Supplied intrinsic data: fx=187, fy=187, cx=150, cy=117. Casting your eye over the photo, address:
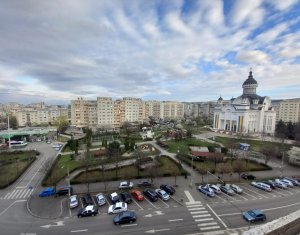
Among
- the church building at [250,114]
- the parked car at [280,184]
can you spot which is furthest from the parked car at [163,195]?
the church building at [250,114]

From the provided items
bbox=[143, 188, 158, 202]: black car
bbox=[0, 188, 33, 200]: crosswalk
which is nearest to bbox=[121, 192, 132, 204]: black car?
bbox=[143, 188, 158, 202]: black car

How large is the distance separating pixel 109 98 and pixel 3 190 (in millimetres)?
67395

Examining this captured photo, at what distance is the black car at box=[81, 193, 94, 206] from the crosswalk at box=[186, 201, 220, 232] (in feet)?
37.1

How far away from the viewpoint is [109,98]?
297 ft

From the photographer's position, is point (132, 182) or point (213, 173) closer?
point (132, 182)

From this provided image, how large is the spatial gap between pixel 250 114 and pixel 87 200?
239ft

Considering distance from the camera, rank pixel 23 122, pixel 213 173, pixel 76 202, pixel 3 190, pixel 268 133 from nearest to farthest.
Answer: pixel 76 202
pixel 3 190
pixel 213 173
pixel 268 133
pixel 23 122

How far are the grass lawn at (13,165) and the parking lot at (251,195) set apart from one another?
1135 inches

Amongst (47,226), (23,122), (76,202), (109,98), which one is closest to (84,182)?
(76,202)

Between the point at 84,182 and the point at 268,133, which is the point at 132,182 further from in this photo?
the point at 268,133

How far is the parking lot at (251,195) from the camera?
2306 cm

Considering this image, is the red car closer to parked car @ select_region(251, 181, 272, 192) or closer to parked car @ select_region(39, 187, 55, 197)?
parked car @ select_region(39, 187, 55, 197)

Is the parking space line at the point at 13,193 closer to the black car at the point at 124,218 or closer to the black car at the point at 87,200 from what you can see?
the black car at the point at 87,200

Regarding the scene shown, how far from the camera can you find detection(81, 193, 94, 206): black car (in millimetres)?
21661
